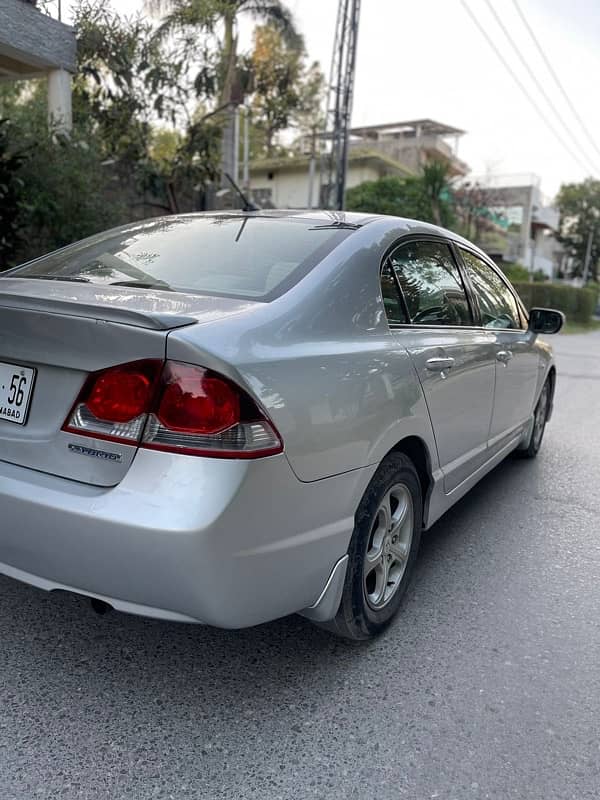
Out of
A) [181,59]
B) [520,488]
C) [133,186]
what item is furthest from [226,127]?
[520,488]

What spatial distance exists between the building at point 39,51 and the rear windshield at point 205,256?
7.01 m

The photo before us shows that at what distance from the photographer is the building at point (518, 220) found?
38406 millimetres

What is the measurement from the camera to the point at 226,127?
16.0 meters

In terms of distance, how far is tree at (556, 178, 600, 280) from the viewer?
221 ft

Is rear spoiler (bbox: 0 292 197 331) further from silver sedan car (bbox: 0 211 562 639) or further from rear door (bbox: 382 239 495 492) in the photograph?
rear door (bbox: 382 239 495 492)

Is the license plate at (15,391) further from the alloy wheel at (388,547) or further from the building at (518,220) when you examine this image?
the building at (518,220)

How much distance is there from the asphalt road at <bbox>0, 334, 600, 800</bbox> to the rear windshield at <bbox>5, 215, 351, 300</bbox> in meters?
1.30

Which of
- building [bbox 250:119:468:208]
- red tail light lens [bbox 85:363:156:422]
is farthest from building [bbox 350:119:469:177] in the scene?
red tail light lens [bbox 85:363:156:422]

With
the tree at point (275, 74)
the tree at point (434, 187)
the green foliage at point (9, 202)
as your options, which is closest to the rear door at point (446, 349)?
the green foliage at point (9, 202)

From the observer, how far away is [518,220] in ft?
156

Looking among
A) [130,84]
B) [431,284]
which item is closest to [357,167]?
[130,84]

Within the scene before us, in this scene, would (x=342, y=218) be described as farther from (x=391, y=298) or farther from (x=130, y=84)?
(x=130, y=84)

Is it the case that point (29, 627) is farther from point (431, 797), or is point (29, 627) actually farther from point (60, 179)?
point (60, 179)

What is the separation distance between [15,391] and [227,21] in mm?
14530
